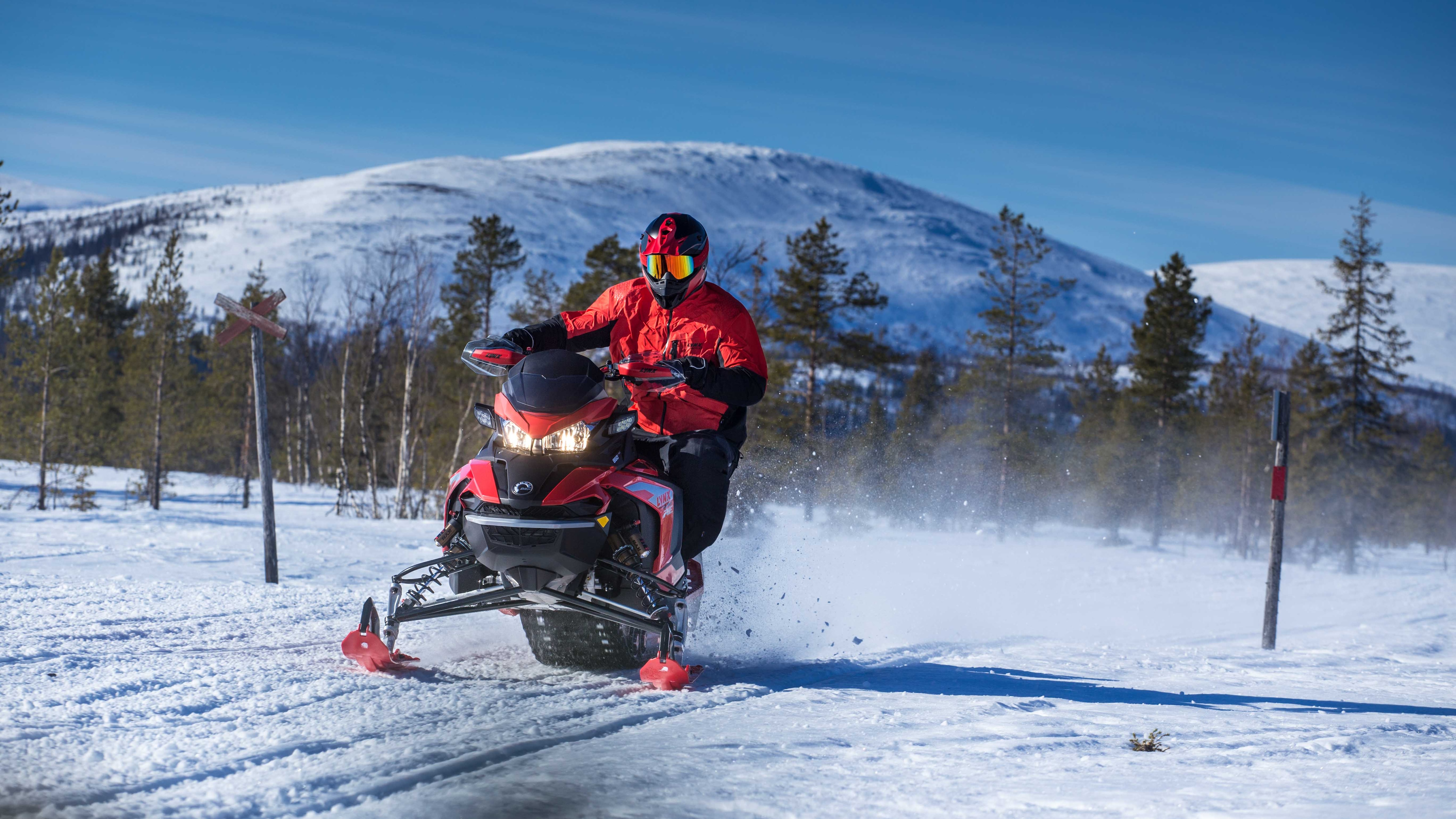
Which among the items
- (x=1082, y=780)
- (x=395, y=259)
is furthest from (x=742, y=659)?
(x=395, y=259)

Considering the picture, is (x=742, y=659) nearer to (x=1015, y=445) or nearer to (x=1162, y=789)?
(x=1162, y=789)

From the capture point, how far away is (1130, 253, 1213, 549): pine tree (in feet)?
128

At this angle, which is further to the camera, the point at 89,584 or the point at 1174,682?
the point at 89,584

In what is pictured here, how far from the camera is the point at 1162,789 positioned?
3.13 m

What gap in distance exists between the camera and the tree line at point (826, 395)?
25.2m

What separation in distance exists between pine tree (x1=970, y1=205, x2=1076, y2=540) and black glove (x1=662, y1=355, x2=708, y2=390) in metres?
34.2

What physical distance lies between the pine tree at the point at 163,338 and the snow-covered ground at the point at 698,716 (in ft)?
68.5

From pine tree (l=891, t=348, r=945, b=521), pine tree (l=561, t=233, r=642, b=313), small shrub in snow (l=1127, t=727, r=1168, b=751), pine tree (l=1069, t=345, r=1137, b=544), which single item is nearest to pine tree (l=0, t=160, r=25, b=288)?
pine tree (l=561, t=233, r=642, b=313)

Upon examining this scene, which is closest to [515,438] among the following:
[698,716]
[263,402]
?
[698,716]

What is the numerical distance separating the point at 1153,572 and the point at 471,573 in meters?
19.7

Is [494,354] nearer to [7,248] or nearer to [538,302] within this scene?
[7,248]

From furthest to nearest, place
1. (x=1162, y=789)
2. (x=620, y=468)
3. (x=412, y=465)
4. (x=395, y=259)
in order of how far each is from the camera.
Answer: (x=412, y=465), (x=395, y=259), (x=620, y=468), (x=1162, y=789)

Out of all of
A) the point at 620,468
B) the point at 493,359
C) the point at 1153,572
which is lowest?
the point at 1153,572

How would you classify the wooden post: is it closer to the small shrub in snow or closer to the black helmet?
the black helmet
